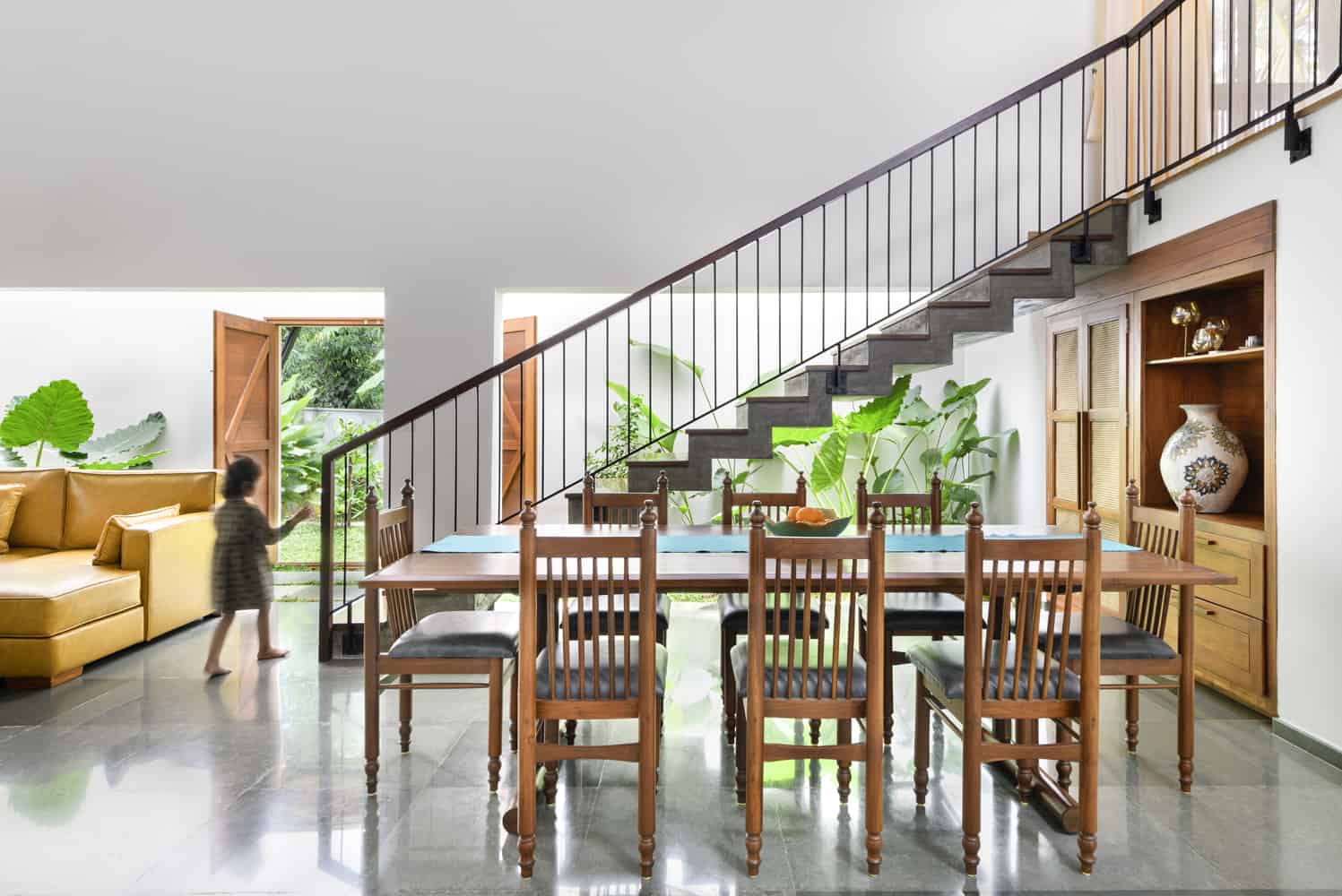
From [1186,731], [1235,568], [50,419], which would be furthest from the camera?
[50,419]

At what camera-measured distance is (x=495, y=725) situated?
2855 mm

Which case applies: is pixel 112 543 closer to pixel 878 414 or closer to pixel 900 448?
pixel 878 414

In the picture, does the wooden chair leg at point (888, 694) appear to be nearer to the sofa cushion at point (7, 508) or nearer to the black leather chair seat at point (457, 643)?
the black leather chair seat at point (457, 643)

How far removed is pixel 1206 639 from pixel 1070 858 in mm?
1932

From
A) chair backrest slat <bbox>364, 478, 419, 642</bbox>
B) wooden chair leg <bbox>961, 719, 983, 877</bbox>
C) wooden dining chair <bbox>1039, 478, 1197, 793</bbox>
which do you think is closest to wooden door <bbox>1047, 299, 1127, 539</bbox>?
wooden dining chair <bbox>1039, 478, 1197, 793</bbox>

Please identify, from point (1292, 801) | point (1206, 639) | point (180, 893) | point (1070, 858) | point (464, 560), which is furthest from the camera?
point (1206, 639)

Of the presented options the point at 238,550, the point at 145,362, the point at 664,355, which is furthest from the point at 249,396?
the point at 664,355

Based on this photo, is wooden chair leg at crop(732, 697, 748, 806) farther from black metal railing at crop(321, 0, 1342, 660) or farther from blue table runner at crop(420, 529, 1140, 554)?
black metal railing at crop(321, 0, 1342, 660)

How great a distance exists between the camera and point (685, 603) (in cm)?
568

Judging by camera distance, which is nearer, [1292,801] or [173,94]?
[1292,801]

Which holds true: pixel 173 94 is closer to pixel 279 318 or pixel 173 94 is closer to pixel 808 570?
pixel 279 318

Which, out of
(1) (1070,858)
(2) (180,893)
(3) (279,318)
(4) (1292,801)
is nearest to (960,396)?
(4) (1292,801)

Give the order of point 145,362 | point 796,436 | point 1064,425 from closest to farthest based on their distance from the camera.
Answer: point 1064,425 → point 796,436 → point 145,362

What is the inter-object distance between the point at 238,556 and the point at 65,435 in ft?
9.85
